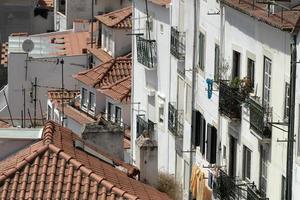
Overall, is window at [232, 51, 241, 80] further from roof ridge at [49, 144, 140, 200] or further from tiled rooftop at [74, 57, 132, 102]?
tiled rooftop at [74, 57, 132, 102]

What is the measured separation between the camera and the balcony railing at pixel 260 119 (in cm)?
2631

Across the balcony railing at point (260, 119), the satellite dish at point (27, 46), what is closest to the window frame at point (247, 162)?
the balcony railing at point (260, 119)

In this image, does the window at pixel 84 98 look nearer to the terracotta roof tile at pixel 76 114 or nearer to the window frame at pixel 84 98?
the window frame at pixel 84 98

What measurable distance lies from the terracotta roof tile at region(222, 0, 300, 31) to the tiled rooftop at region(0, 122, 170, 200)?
5354 millimetres

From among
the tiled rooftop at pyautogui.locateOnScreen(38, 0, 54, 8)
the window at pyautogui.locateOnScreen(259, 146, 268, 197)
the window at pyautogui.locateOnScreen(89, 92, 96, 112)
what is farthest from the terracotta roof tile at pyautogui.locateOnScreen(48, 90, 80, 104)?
the window at pyautogui.locateOnScreen(259, 146, 268, 197)

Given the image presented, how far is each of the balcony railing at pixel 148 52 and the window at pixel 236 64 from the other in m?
14.0

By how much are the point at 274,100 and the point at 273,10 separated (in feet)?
6.66

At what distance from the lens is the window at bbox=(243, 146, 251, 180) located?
29.0m

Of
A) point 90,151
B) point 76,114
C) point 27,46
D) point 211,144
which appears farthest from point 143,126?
point 90,151

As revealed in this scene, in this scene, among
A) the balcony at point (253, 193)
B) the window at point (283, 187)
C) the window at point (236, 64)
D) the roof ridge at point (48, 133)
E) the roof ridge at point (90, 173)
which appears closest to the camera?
the roof ridge at point (90, 173)

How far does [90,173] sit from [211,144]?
13911mm

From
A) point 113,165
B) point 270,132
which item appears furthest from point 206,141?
point 113,165

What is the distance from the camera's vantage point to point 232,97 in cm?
2927

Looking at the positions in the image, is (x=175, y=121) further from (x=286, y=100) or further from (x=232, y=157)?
(x=286, y=100)
